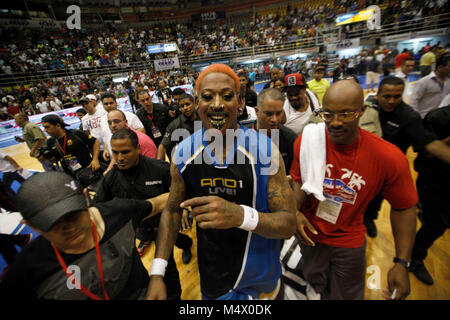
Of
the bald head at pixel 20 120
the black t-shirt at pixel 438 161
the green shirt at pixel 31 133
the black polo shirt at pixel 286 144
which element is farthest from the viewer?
the bald head at pixel 20 120

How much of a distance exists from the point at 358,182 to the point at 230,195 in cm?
97

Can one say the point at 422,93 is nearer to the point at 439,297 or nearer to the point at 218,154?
the point at 439,297

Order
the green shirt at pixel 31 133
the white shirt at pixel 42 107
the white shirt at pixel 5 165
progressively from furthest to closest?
the white shirt at pixel 42 107 → the green shirt at pixel 31 133 → the white shirt at pixel 5 165

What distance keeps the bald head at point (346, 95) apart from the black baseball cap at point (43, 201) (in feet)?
5.81

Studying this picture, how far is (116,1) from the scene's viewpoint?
1016 inches

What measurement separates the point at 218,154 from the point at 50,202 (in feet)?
3.07

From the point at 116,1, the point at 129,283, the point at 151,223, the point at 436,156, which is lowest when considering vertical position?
the point at 151,223

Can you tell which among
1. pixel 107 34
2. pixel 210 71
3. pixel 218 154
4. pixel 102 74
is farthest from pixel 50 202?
pixel 107 34

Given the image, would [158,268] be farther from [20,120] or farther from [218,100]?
[20,120]

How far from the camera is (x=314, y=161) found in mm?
1637

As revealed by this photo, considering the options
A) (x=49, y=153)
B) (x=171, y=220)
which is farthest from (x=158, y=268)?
(x=49, y=153)

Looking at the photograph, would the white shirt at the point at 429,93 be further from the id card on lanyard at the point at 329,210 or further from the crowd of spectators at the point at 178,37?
the crowd of spectators at the point at 178,37

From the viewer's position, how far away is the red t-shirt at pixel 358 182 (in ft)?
4.69

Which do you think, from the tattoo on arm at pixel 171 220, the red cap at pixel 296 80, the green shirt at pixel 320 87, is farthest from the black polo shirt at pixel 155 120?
the green shirt at pixel 320 87
